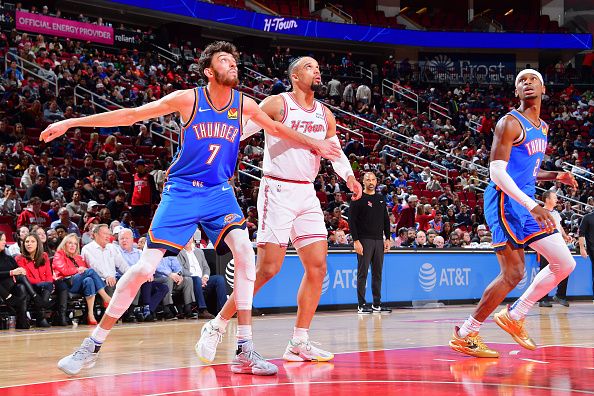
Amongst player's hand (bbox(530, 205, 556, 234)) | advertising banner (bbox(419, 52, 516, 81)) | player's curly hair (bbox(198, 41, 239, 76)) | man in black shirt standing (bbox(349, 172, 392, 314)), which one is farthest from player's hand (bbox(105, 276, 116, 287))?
advertising banner (bbox(419, 52, 516, 81))

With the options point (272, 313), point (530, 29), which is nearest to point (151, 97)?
point (272, 313)

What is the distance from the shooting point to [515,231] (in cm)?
682

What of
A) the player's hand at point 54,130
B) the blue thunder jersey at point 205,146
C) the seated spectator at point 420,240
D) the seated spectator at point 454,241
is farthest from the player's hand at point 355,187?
the seated spectator at point 454,241

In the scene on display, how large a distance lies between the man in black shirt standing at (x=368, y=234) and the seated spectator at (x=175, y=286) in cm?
277

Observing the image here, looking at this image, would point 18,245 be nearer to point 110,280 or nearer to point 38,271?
point 38,271

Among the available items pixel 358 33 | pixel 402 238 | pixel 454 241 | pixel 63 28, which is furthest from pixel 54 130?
pixel 358 33

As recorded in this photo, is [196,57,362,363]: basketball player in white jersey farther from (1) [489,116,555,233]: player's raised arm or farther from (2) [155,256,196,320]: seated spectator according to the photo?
A: (2) [155,256,196,320]: seated spectator

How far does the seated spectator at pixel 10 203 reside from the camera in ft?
47.4

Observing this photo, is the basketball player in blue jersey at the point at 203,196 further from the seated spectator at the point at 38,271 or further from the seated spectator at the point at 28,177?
the seated spectator at the point at 28,177

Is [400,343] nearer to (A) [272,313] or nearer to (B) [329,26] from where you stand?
(A) [272,313]

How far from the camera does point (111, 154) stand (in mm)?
18031

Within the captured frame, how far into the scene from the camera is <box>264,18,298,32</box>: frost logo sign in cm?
3191

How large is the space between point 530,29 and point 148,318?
30938 millimetres

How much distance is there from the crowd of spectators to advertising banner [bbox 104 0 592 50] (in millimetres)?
1207
